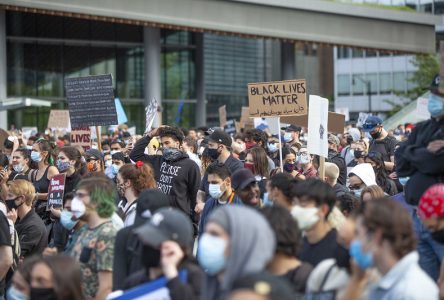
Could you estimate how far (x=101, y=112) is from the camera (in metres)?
14.1

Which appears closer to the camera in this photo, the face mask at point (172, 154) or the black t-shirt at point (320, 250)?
the black t-shirt at point (320, 250)

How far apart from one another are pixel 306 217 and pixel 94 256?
177 cm

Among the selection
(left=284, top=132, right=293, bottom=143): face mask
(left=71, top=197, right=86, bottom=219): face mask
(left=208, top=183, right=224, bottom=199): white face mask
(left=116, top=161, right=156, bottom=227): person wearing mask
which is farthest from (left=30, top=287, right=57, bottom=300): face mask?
(left=284, top=132, right=293, bottom=143): face mask

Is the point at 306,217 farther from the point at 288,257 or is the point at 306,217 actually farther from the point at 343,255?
the point at 288,257

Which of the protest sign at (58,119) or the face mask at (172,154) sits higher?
the protest sign at (58,119)

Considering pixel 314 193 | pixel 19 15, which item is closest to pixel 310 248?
pixel 314 193

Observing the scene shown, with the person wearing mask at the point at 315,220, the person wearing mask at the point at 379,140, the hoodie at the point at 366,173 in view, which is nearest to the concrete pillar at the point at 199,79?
the person wearing mask at the point at 379,140

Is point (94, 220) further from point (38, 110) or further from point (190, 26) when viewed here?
point (38, 110)

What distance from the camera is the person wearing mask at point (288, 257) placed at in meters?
5.78

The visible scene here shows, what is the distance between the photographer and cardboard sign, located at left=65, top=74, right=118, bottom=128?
14016 millimetres

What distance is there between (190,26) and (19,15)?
7988 mm

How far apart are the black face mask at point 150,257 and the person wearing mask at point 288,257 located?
751 millimetres

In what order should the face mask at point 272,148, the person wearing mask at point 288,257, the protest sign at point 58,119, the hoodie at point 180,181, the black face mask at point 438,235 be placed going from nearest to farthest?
the person wearing mask at point 288,257
the black face mask at point 438,235
the hoodie at point 180,181
the face mask at point 272,148
the protest sign at point 58,119

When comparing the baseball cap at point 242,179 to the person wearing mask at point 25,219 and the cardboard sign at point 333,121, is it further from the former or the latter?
the cardboard sign at point 333,121
